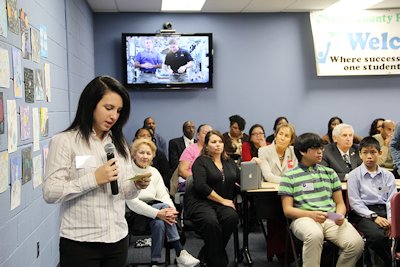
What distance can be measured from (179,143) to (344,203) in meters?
3.03

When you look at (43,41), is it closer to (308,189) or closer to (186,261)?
(186,261)

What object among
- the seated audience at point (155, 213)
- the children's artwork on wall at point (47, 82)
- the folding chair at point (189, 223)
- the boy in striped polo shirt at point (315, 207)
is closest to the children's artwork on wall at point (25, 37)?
the children's artwork on wall at point (47, 82)

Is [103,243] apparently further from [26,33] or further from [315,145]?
[315,145]

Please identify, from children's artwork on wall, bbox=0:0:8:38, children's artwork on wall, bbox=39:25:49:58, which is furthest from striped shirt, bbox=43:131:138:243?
children's artwork on wall, bbox=39:25:49:58

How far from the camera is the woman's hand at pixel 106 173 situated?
178 cm

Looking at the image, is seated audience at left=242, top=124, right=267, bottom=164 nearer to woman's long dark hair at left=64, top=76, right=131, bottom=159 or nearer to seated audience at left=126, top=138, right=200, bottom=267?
seated audience at left=126, top=138, right=200, bottom=267

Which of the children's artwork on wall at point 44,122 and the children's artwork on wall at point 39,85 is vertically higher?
the children's artwork on wall at point 39,85

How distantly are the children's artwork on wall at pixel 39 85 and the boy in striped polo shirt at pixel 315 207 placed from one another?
198 centimetres

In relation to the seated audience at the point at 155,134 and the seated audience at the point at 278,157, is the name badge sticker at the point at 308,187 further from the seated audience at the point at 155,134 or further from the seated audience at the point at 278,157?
the seated audience at the point at 155,134

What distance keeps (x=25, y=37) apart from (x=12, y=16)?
0.32 metres

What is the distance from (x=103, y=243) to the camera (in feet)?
6.16

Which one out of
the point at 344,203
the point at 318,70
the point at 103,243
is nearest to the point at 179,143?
the point at 318,70

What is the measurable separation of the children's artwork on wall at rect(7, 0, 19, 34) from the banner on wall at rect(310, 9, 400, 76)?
17.2ft

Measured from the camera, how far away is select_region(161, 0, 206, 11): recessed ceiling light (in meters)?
6.56
